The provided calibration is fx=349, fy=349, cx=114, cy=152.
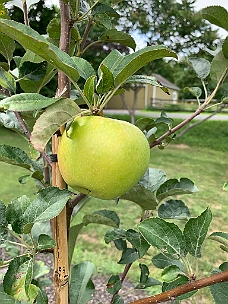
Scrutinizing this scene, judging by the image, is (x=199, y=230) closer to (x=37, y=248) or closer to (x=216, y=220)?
(x=37, y=248)

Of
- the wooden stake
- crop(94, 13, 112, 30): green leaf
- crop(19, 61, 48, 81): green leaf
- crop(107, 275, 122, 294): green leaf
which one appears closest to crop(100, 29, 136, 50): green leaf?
crop(94, 13, 112, 30): green leaf

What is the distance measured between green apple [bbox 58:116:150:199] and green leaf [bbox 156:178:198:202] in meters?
0.22

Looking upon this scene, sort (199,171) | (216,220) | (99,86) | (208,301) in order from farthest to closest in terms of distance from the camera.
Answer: (199,171)
(216,220)
(208,301)
(99,86)

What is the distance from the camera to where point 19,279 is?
0.40 m

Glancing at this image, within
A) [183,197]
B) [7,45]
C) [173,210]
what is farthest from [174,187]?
[183,197]

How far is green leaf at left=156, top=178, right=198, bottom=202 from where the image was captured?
2.01ft

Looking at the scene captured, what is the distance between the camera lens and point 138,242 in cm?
56

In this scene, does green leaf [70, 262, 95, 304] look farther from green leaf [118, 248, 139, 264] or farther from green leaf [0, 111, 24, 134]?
green leaf [0, 111, 24, 134]

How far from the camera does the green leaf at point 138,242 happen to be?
54 centimetres

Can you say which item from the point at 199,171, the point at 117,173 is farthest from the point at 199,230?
the point at 199,171

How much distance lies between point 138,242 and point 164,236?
135 millimetres

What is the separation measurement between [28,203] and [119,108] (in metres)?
17.1

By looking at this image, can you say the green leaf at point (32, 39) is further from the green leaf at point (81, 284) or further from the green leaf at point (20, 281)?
the green leaf at point (81, 284)

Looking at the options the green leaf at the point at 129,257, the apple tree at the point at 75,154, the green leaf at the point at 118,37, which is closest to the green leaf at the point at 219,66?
the apple tree at the point at 75,154
